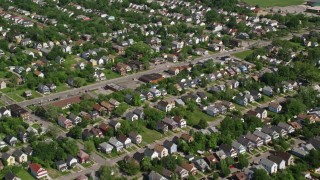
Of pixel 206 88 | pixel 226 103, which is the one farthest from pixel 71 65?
pixel 226 103

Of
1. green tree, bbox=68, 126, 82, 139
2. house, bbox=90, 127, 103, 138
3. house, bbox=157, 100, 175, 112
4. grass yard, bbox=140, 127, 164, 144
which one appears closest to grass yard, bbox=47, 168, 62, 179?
green tree, bbox=68, 126, 82, 139

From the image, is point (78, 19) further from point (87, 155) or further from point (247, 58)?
point (87, 155)

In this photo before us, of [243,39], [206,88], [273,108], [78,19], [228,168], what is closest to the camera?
[228,168]

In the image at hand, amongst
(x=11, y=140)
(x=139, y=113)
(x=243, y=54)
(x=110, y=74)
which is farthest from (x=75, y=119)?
(x=243, y=54)

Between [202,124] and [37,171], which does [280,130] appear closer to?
[202,124]

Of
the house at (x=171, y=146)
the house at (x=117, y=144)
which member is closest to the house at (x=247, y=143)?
the house at (x=171, y=146)

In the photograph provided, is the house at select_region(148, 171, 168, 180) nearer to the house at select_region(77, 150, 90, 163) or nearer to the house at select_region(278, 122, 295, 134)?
the house at select_region(77, 150, 90, 163)
